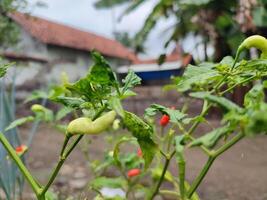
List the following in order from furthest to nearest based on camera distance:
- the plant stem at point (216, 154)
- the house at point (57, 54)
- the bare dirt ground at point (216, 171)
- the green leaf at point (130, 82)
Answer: the house at point (57, 54) < the bare dirt ground at point (216, 171) < the green leaf at point (130, 82) < the plant stem at point (216, 154)

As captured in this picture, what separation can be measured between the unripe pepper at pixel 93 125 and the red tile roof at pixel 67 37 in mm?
8627

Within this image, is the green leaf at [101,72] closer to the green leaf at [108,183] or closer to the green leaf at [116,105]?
the green leaf at [116,105]

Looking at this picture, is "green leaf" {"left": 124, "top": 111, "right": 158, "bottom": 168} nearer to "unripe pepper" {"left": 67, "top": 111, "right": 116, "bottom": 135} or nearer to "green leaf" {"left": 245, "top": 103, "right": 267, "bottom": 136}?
"unripe pepper" {"left": 67, "top": 111, "right": 116, "bottom": 135}

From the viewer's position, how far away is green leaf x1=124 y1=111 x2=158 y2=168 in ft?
2.01

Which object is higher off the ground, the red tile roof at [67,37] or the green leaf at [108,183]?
the red tile roof at [67,37]

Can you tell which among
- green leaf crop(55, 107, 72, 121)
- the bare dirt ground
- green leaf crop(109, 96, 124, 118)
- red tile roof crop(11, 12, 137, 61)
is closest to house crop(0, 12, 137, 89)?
red tile roof crop(11, 12, 137, 61)

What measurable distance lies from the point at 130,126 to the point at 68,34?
13.2 meters

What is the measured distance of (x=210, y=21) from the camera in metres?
6.64

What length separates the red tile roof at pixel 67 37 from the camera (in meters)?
11.4

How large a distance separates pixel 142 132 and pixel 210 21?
627cm

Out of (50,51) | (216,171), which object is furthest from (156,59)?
(50,51)

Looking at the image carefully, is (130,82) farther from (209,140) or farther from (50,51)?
(50,51)

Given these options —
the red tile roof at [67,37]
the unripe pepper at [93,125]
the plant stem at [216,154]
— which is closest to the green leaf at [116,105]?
the unripe pepper at [93,125]

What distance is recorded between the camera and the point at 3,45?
661cm
